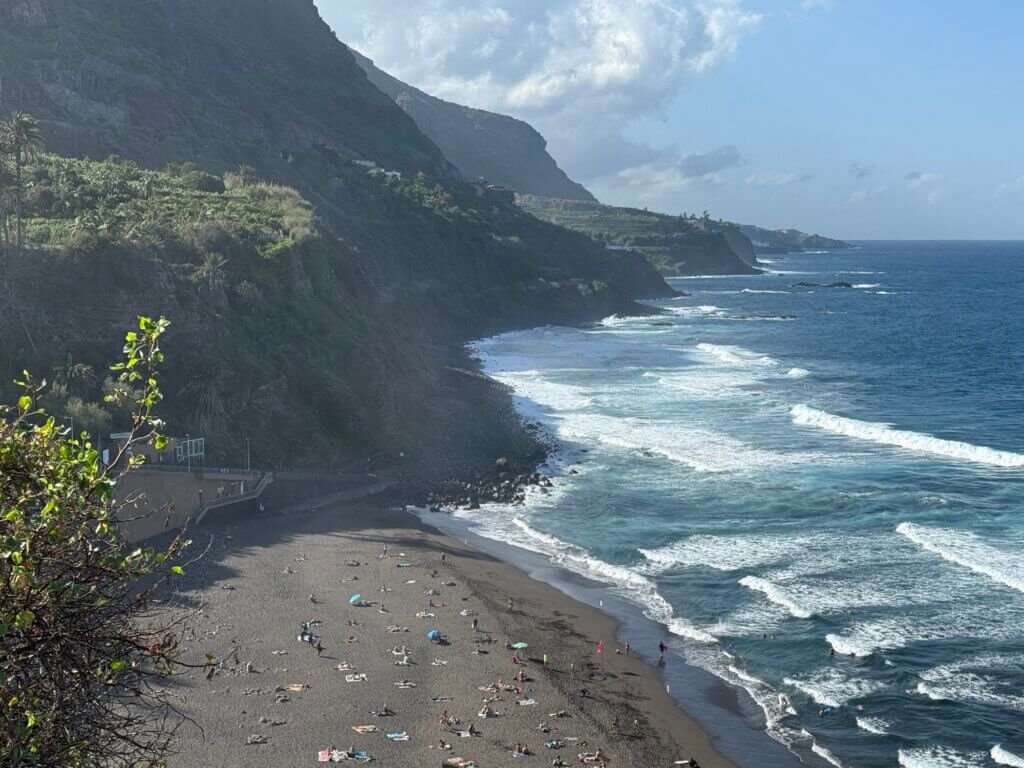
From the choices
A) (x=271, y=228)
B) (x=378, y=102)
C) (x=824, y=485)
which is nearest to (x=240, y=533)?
(x=824, y=485)

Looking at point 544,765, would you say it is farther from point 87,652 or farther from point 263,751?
point 87,652

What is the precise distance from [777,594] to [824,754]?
9.94 m

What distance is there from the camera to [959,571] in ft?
117

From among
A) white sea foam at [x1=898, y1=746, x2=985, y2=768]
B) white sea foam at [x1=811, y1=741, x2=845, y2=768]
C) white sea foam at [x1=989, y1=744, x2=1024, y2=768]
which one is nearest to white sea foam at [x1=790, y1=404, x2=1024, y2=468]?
white sea foam at [x1=989, y1=744, x2=1024, y2=768]

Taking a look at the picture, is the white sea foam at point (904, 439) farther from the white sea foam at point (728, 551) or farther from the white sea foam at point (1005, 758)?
the white sea foam at point (1005, 758)

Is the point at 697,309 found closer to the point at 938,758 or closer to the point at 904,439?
the point at 904,439

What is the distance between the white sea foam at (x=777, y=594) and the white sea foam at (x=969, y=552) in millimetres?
7789

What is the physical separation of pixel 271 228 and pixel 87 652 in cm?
6333

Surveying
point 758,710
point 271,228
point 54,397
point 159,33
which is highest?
point 159,33

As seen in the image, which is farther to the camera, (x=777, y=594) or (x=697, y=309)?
(x=697, y=309)

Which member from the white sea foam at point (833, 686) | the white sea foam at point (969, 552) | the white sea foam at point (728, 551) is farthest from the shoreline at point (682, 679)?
the white sea foam at point (969, 552)

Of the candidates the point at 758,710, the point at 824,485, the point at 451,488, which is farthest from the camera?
the point at 451,488

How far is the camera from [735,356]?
9206 centimetres

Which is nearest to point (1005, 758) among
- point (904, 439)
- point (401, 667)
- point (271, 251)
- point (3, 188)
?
point (401, 667)
